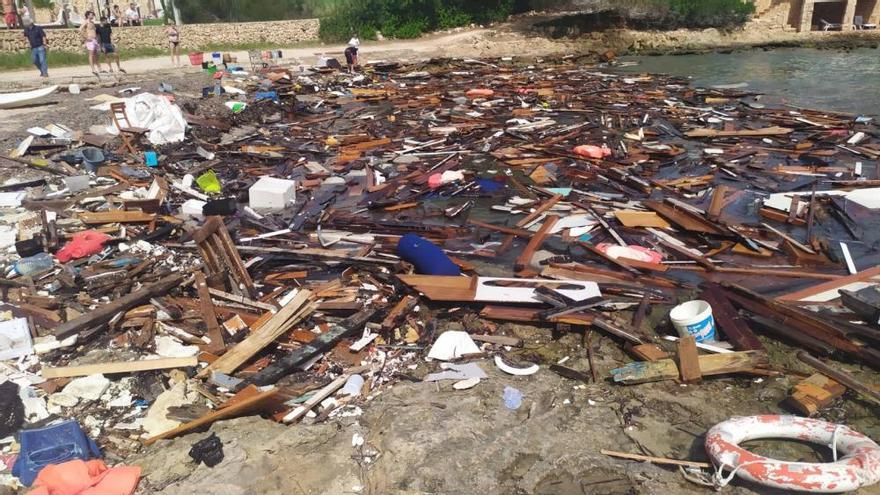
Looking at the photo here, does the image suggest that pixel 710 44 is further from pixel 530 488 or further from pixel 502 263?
pixel 530 488

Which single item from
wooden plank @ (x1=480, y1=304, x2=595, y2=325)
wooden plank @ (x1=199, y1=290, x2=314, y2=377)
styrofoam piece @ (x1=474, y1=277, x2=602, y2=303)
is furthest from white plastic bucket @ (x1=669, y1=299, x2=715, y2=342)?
wooden plank @ (x1=199, y1=290, x2=314, y2=377)

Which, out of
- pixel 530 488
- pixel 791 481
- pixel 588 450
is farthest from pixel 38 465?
pixel 791 481

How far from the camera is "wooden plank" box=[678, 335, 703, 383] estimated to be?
511 centimetres

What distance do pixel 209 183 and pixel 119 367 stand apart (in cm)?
659

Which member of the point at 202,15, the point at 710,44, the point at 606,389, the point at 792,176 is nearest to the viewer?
the point at 606,389

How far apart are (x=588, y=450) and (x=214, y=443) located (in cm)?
293

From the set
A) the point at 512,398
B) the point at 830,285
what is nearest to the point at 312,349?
the point at 512,398

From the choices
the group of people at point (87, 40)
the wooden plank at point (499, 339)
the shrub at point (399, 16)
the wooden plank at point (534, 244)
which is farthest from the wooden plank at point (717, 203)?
the shrub at point (399, 16)

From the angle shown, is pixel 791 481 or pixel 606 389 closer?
pixel 791 481

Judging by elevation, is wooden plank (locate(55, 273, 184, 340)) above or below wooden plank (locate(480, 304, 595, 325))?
above

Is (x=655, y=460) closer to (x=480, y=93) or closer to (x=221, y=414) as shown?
(x=221, y=414)

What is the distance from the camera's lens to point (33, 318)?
20.5 feet

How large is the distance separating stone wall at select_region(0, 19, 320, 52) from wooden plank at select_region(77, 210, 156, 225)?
2588 cm

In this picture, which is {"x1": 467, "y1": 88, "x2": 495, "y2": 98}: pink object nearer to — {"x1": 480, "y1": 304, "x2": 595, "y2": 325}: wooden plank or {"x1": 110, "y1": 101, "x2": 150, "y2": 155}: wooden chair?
{"x1": 110, "y1": 101, "x2": 150, "y2": 155}: wooden chair
